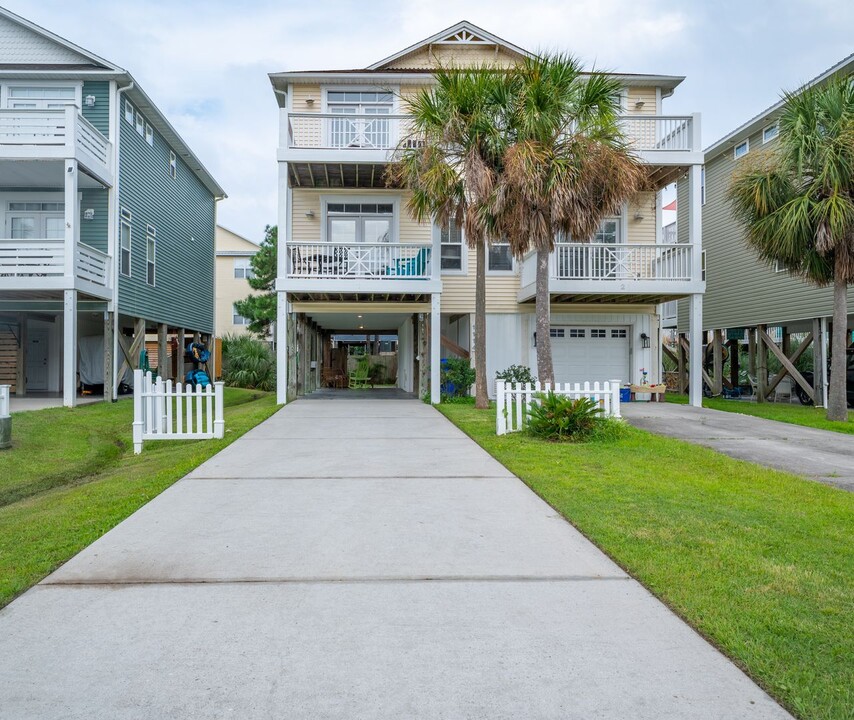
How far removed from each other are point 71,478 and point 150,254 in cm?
1364

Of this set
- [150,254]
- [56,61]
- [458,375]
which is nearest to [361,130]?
[458,375]

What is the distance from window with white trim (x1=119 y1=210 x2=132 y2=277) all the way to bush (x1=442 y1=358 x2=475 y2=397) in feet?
30.3

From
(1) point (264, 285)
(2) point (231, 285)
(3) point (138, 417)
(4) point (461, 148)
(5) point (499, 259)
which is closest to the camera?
(3) point (138, 417)

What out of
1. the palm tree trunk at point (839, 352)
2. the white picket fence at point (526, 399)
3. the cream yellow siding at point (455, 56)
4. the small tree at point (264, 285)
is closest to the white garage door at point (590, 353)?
the palm tree trunk at point (839, 352)

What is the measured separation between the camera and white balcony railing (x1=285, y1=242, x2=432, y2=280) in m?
15.9

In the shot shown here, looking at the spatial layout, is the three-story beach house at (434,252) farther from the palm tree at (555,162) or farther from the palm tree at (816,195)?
the palm tree at (555,162)

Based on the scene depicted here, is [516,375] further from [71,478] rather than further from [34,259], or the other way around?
[34,259]

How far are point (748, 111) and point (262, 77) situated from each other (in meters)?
15.0

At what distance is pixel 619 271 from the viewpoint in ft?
54.2

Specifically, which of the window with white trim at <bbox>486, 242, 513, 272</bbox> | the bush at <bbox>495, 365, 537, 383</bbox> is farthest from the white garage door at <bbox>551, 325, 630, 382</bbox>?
the window with white trim at <bbox>486, 242, 513, 272</bbox>

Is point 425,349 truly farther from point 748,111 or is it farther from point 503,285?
point 748,111

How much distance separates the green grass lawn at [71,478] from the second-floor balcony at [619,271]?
7911mm

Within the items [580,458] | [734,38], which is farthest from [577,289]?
[734,38]

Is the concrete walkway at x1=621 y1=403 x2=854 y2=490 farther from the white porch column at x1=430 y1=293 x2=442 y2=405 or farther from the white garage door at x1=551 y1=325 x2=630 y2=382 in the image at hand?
the white porch column at x1=430 y1=293 x2=442 y2=405
